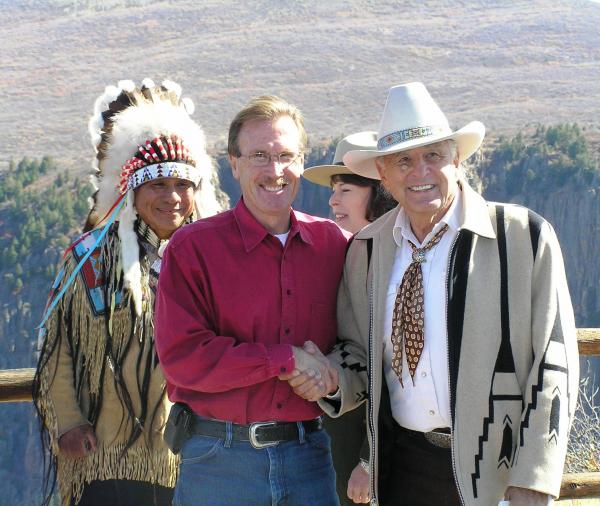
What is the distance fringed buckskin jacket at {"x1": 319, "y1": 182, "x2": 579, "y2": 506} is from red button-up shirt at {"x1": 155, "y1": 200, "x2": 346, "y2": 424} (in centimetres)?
42

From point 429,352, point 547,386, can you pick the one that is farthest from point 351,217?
point 547,386

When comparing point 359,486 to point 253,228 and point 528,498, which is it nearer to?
point 528,498

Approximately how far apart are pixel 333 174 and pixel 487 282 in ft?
4.60

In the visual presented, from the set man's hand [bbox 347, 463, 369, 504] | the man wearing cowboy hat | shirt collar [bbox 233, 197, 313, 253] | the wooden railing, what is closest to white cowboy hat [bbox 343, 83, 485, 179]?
the man wearing cowboy hat

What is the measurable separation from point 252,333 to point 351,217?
3.64 feet

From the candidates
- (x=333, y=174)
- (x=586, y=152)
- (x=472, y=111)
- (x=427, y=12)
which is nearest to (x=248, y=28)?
(x=427, y=12)

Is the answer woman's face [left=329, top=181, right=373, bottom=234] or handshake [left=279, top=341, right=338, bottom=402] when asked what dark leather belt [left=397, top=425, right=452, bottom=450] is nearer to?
handshake [left=279, top=341, right=338, bottom=402]

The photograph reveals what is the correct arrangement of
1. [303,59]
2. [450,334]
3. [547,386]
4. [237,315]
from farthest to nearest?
[303,59], [237,315], [450,334], [547,386]

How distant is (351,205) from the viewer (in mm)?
3766

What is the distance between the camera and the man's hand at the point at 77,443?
10.9 ft

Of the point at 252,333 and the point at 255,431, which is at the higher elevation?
the point at 252,333

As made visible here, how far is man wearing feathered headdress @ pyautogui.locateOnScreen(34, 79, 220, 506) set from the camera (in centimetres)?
335

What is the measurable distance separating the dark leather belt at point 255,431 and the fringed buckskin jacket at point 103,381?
2.20 ft

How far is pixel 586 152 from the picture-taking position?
46.5 m
